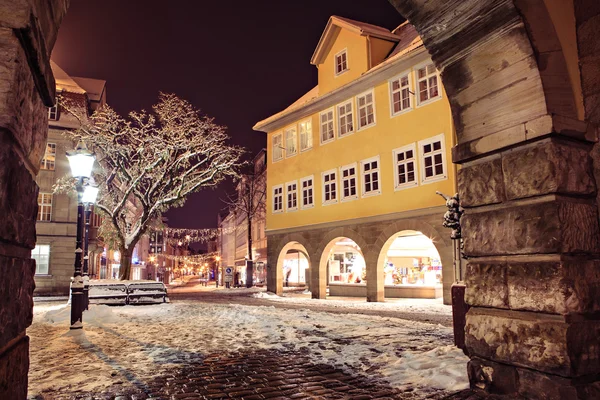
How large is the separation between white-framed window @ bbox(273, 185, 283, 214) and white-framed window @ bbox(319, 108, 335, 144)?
15.4 feet

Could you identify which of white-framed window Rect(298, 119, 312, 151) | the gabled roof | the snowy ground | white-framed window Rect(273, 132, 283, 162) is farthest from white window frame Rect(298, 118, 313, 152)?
the snowy ground

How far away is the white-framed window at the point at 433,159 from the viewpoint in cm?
1772

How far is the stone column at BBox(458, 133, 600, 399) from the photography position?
3631 millimetres

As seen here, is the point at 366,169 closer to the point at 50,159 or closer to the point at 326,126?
the point at 326,126

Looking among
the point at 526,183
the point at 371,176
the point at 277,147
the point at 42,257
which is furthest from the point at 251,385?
the point at 42,257

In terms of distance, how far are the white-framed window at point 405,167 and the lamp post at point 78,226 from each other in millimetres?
12461

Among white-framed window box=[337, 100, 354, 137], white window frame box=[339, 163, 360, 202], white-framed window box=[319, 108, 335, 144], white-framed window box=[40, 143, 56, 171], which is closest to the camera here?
white window frame box=[339, 163, 360, 202]

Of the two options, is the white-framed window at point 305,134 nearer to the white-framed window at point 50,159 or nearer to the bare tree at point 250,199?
the bare tree at point 250,199

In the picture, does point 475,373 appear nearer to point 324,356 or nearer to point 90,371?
point 324,356

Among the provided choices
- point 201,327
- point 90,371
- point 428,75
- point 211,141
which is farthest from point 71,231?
point 90,371

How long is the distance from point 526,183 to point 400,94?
16.8 metres

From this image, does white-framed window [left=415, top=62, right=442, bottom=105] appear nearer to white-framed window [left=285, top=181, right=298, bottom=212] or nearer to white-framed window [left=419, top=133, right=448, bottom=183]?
A: white-framed window [left=419, top=133, right=448, bottom=183]

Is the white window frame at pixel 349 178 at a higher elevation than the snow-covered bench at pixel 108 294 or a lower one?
higher

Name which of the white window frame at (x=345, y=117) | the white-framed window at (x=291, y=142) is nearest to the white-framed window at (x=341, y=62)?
the white window frame at (x=345, y=117)
